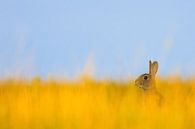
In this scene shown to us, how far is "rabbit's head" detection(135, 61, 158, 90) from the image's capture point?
6.46 m

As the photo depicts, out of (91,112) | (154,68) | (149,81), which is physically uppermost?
(154,68)

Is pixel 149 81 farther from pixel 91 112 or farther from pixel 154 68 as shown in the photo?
pixel 91 112

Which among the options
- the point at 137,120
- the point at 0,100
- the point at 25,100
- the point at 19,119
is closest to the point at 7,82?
the point at 0,100

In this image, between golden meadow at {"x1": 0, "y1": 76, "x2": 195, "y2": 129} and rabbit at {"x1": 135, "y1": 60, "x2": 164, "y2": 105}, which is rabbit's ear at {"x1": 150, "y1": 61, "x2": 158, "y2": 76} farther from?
golden meadow at {"x1": 0, "y1": 76, "x2": 195, "y2": 129}

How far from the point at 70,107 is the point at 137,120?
771mm

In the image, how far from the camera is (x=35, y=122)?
5500mm

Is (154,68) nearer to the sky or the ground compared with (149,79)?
nearer to the sky

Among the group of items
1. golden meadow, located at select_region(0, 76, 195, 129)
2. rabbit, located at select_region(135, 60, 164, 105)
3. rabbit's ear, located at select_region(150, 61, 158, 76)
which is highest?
rabbit's ear, located at select_region(150, 61, 158, 76)

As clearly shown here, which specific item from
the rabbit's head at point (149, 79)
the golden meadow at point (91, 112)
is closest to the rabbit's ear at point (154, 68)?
the rabbit's head at point (149, 79)

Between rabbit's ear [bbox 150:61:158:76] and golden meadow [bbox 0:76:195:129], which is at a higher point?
rabbit's ear [bbox 150:61:158:76]

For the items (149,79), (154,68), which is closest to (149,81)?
(149,79)

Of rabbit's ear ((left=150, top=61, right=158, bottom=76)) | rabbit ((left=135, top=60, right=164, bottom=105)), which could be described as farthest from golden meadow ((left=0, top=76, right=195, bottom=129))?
rabbit's ear ((left=150, top=61, right=158, bottom=76))

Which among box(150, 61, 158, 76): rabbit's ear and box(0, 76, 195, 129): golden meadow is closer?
box(0, 76, 195, 129): golden meadow

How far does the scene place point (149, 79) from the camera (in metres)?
6.50
